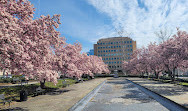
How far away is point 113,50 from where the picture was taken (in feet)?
401

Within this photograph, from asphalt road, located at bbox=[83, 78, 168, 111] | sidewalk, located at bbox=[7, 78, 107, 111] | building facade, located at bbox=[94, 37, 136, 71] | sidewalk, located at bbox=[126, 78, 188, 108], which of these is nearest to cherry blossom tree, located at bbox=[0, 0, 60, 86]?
sidewalk, located at bbox=[7, 78, 107, 111]

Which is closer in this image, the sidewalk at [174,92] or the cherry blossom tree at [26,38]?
the cherry blossom tree at [26,38]

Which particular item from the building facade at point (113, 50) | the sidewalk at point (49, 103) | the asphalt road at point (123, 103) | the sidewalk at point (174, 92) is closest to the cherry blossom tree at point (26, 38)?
the sidewalk at point (49, 103)

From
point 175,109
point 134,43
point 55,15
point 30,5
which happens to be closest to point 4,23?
point 30,5

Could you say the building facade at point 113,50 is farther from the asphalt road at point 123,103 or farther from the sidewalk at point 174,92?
the asphalt road at point 123,103

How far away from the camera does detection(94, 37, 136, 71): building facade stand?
117m

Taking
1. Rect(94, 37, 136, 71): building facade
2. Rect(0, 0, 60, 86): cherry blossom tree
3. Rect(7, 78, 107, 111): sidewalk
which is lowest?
Rect(7, 78, 107, 111): sidewalk

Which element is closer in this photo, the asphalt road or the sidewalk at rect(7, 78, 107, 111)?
the sidewalk at rect(7, 78, 107, 111)

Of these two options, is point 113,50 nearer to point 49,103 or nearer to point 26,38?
point 49,103

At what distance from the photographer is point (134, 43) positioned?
411 ft

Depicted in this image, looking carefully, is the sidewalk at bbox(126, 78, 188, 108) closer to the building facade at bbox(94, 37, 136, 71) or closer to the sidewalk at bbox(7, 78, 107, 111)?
the sidewalk at bbox(7, 78, 107, 111)

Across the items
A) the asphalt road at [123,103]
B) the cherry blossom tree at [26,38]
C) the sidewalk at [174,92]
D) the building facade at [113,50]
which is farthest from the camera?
the building facade at [113,50]

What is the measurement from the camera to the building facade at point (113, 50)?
11744cm

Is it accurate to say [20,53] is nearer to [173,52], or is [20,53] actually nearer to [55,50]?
[55,50]
